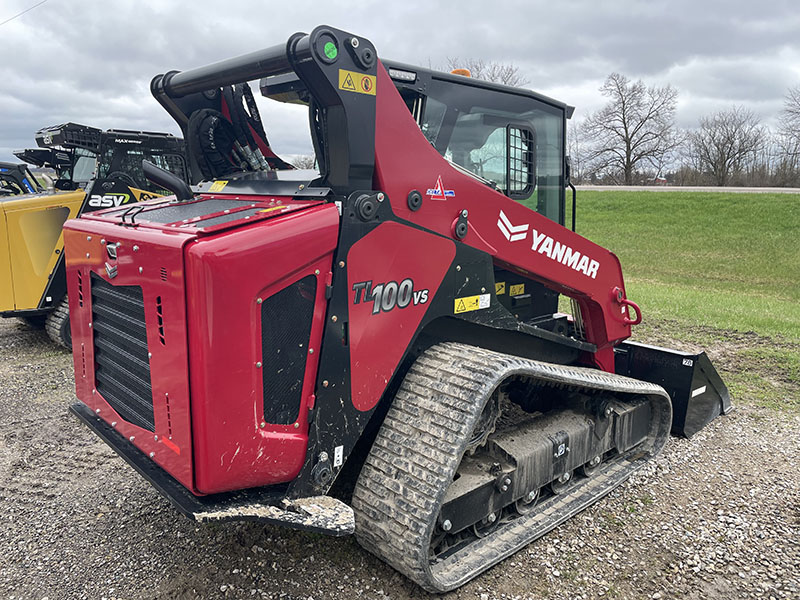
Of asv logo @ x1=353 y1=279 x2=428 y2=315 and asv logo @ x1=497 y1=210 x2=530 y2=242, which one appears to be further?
asv logo @ x1=497 y1=210 x2=530 y2=242

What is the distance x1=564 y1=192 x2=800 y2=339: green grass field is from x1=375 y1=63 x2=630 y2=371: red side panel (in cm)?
465

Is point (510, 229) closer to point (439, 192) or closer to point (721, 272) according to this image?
point (439, 192)

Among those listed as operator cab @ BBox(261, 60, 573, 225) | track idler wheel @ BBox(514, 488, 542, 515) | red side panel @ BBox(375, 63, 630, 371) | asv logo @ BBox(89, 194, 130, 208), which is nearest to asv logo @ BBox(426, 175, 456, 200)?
red side panel @ BBox(375, 63, 630, 371)

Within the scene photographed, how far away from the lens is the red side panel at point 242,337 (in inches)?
99.7

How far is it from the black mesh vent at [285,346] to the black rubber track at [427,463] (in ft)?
1.83

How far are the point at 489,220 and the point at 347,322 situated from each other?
1109 millimetres

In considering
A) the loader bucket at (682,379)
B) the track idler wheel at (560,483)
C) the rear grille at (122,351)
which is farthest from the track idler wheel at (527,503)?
the rear grille at (122,351)

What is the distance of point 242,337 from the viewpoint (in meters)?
2.62

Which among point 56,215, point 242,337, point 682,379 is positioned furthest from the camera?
point 56,215

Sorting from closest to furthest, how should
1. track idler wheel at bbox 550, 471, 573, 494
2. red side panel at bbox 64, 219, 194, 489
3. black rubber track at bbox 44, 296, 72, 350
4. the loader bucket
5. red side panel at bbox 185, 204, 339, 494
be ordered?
red side panel at bbox 185, 204, 339, 494, red side panel at bbox 64, 219, 194, 489, track idler wheel at bbox 550, 471, 573, 494, the loader bucket, black rubber track at bbox 44, 296, 72, 350

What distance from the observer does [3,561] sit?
11.5ft

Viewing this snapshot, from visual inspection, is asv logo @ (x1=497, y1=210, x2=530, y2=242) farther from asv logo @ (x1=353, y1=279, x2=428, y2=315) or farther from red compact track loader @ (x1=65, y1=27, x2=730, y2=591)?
asv logo @ (x1=353, y1=279, x2=428, y2=315)

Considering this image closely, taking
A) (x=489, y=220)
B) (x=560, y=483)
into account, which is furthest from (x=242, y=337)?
(x=560, y=483)

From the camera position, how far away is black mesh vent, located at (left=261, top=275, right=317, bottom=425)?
273cm
